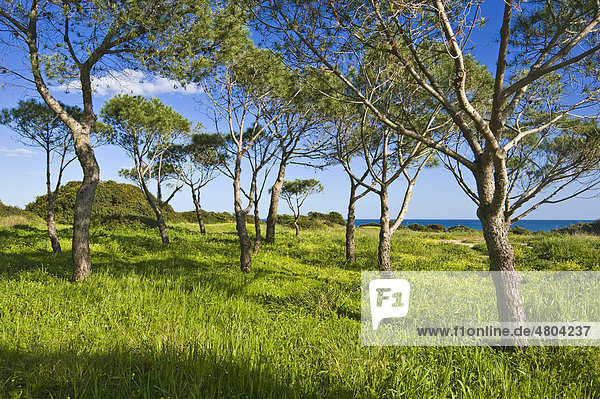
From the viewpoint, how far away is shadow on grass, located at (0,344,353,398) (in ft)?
8.66

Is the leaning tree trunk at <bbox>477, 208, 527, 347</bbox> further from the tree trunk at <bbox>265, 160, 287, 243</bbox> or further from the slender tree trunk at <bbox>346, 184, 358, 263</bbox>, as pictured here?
the tree trunk at <bbox>265, 160, 287, 243</bbox>

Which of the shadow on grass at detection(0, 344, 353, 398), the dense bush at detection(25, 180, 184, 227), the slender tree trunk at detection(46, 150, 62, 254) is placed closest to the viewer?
the shadow on grass at detection(0, 344, 353, 398)

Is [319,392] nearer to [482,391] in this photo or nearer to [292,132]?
[482,391]

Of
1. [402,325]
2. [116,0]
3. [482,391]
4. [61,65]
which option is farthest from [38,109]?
[482,391]

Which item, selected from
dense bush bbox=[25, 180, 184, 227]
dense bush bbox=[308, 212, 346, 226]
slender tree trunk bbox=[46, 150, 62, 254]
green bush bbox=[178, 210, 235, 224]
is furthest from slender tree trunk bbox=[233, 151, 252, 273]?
dense bush bbox=[308, 212, 346, 226]

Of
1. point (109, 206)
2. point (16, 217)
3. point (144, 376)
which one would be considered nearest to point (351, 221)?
point (144, 376)

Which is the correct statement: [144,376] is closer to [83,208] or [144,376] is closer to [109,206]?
[83,208]

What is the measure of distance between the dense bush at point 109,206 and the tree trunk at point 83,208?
1902 centimetres

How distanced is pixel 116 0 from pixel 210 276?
7.41m

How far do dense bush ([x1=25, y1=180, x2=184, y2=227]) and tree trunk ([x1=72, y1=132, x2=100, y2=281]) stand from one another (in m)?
19.0

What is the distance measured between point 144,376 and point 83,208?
6.14 m

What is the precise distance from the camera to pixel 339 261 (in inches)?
497

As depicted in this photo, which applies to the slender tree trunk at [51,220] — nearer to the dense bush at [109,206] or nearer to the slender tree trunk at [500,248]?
the dense bush at [109,206]

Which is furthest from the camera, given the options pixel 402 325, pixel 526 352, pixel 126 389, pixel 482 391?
pixel 402 325
